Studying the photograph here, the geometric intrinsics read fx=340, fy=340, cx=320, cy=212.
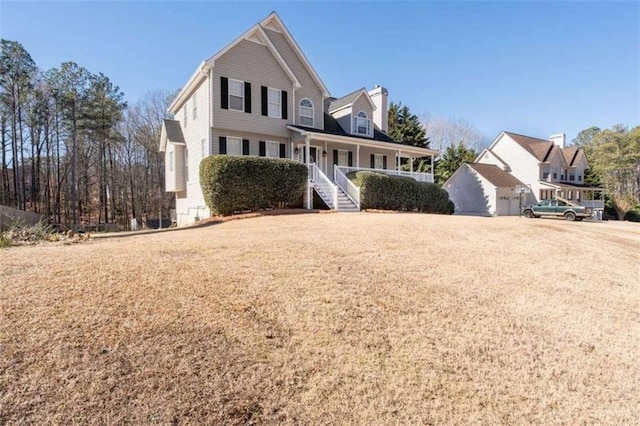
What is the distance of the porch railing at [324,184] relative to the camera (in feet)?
53.3

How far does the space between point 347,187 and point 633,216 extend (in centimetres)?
3794

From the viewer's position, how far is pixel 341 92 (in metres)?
28.8

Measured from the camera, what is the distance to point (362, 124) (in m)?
22.9

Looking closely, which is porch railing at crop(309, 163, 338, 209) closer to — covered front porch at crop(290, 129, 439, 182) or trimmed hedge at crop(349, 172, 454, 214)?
covered front porch at crop(290, 129, 439, 182)

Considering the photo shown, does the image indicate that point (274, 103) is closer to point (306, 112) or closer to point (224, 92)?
point (306, 112)

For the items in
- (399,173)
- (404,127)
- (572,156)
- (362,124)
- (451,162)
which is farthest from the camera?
(572,156)

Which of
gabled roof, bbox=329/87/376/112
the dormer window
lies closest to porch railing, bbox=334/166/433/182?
the dormer window

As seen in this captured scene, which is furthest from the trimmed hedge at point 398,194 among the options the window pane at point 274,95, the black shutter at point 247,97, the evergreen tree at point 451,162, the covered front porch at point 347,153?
the evergreen tree at point 451,162

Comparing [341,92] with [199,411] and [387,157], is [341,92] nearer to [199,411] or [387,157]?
[387,157]

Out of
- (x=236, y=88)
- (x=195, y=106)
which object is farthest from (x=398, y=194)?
(x=195, y=106)

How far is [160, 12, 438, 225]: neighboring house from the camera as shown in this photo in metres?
16.9

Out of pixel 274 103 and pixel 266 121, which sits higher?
pixel 274 103

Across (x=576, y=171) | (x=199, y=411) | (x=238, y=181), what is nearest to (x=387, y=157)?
(x=238, y=181)

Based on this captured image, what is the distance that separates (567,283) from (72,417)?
7.52 metres
